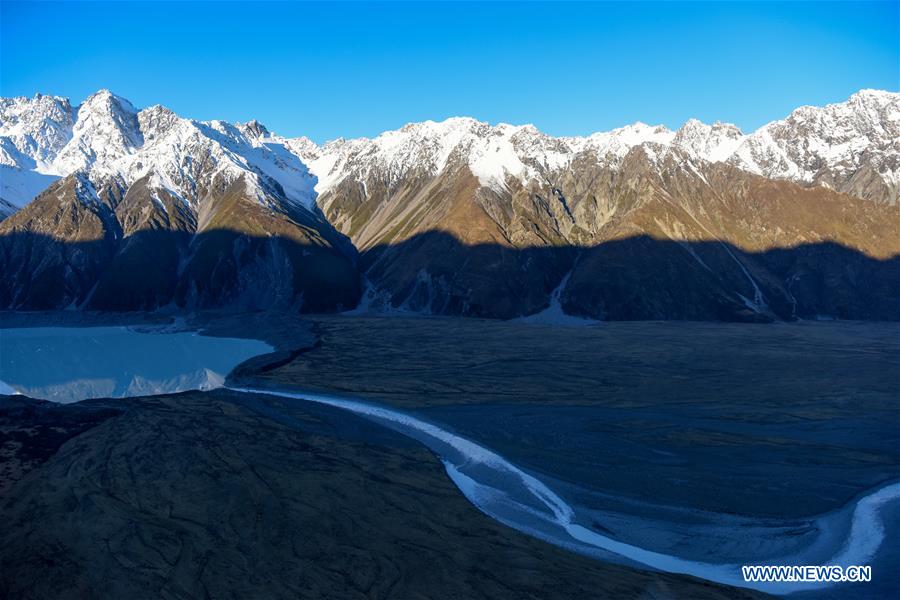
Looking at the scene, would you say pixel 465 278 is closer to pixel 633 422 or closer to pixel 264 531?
pixel 633 422

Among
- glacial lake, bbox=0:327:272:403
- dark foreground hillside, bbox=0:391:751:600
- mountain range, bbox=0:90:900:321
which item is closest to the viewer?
dark foreground hillside, bbox=0:391:751:600

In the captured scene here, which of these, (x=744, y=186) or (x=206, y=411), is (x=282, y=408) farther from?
(x=744, y=186)

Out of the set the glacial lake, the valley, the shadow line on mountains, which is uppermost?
the shadow line on mountains

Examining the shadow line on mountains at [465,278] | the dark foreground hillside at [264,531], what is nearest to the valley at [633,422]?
the dark foreground hillside at [264,531]

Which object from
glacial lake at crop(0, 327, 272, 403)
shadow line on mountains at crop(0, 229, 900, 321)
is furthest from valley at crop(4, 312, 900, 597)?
shadow line on mountains at crop(0, 229, 900, 321)

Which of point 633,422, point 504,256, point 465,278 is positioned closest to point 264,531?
point 633,422

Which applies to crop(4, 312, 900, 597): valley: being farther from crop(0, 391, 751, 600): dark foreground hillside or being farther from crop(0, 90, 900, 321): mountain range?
crop(0, 90, 900, 321): mountain range

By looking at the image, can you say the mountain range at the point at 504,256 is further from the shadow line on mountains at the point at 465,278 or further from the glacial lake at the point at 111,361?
the glacial lake at the point at 111,361
